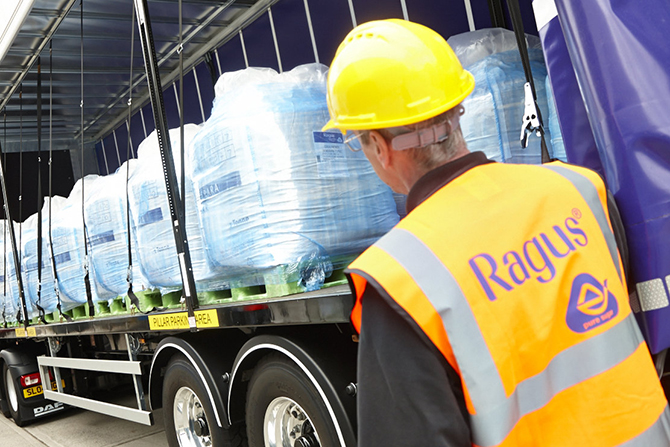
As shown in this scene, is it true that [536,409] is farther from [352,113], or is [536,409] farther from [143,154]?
[143,154]

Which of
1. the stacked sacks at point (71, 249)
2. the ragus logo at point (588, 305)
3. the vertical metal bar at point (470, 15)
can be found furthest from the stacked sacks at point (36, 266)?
the ragus logo at point (588, 305)

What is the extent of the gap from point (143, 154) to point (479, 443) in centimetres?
326

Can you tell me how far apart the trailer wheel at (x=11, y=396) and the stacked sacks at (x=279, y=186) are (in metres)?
5.01

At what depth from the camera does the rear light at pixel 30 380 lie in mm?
6773

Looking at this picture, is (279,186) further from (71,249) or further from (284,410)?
(71,249)

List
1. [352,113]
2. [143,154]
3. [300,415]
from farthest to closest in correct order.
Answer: [143,154] → [300,415] → [352,113]

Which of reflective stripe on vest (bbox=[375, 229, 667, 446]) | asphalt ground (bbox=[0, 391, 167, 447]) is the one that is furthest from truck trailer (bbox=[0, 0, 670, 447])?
reflective stripe on vest (bbox=[375, 229, 667, 446])

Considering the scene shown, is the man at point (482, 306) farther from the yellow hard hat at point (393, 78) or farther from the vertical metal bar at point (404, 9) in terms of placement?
the vertical metal bar at point (404, 9)

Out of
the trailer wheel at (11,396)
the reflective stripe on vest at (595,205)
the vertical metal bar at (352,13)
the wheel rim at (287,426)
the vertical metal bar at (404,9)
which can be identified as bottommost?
the trailer wheel at (11,396)

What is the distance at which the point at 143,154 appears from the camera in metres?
3.93

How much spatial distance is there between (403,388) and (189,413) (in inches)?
120

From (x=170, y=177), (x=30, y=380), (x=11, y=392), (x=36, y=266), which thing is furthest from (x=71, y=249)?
(x=11, y=392)

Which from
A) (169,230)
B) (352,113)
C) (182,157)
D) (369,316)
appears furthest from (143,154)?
(369,316)

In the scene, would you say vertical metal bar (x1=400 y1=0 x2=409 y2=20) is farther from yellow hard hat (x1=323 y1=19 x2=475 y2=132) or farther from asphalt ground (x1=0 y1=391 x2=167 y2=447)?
asphalt ground (x1=0 y1=391 x2=167 y2=447)
